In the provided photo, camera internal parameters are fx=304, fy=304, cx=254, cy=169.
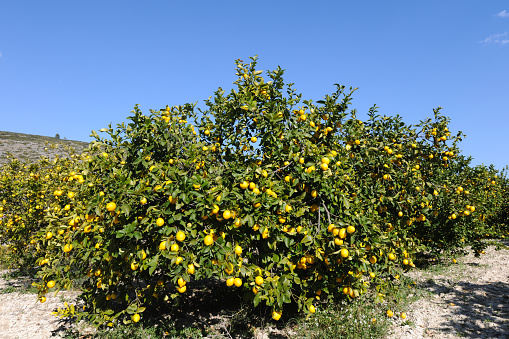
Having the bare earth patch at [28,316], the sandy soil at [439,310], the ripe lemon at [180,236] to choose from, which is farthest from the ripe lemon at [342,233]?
the bare earth patch at [28,316]

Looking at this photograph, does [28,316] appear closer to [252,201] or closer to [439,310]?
[252,201]

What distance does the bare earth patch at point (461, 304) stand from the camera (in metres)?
4.46

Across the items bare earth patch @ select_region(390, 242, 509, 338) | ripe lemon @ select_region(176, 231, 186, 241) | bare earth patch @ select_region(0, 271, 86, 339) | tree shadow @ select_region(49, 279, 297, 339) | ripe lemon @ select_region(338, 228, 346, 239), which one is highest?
ripe lemon @ select_region(338, 228, 346, 239)

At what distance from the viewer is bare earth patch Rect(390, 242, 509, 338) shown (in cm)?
446

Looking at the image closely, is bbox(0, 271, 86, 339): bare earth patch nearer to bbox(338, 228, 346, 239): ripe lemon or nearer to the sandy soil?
the sandy soil

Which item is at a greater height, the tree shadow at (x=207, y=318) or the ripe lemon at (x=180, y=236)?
the ripe lemon at (x=180, y=236)

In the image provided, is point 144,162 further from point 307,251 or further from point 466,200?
point 466,200

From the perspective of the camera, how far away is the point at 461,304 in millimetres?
5410

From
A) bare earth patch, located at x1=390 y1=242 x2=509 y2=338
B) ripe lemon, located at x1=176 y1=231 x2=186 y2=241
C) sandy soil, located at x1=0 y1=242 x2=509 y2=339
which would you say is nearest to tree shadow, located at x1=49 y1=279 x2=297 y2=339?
sandy soil, located at x1=0 y1=242 x2=509 y2=339

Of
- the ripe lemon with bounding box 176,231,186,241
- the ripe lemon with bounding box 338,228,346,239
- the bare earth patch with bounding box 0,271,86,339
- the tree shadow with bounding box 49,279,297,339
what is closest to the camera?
the ripe lemon with bounding box 176,231,186,241

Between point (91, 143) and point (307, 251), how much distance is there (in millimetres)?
2815

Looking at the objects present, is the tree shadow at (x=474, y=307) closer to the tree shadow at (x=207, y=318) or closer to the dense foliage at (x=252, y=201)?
the dense foliage at (x=252, y=201)

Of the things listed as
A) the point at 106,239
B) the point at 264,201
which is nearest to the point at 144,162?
the point at 106,239

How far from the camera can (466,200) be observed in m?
4.46
